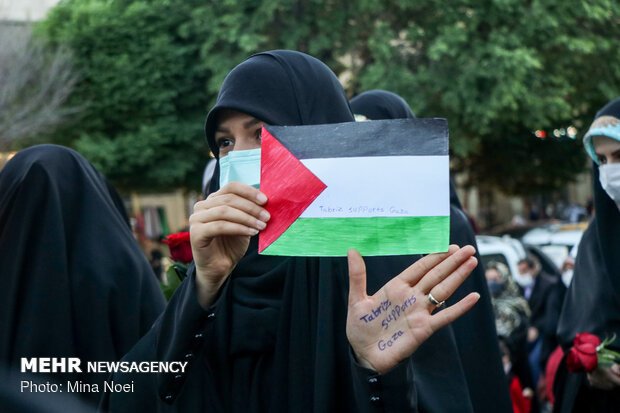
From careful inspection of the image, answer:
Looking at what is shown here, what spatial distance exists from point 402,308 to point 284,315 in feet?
1.31

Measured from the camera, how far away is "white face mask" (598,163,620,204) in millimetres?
3072

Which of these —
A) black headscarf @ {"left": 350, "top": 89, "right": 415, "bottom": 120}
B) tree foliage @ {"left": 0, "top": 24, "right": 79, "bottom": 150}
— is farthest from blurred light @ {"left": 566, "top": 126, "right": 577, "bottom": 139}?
black headscarf @ {"left": 350, "top": 89, "right": 415, "bottom": 120}

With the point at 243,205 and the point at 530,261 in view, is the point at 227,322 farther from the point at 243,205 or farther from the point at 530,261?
the point at 530,261

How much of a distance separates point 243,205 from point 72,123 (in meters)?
15.6

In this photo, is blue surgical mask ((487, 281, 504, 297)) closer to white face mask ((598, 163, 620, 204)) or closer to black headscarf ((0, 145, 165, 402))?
white face mask ((598, 163, 620, 204))

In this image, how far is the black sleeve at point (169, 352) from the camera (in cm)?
182

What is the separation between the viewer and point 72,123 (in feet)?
53.5

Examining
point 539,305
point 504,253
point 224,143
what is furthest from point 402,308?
point 504,253

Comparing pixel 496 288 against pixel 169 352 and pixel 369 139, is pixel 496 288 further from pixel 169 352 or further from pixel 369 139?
pixel 369 139

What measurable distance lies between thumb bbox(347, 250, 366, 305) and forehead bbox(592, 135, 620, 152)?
6.43 feet

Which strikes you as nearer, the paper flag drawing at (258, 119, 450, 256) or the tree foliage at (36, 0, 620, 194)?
the paper flag drawing at (258, 119, 450, 256)

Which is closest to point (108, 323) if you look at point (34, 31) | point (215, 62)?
point (215, 62)

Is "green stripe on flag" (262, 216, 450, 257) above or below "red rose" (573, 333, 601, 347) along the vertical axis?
above

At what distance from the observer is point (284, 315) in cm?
190
